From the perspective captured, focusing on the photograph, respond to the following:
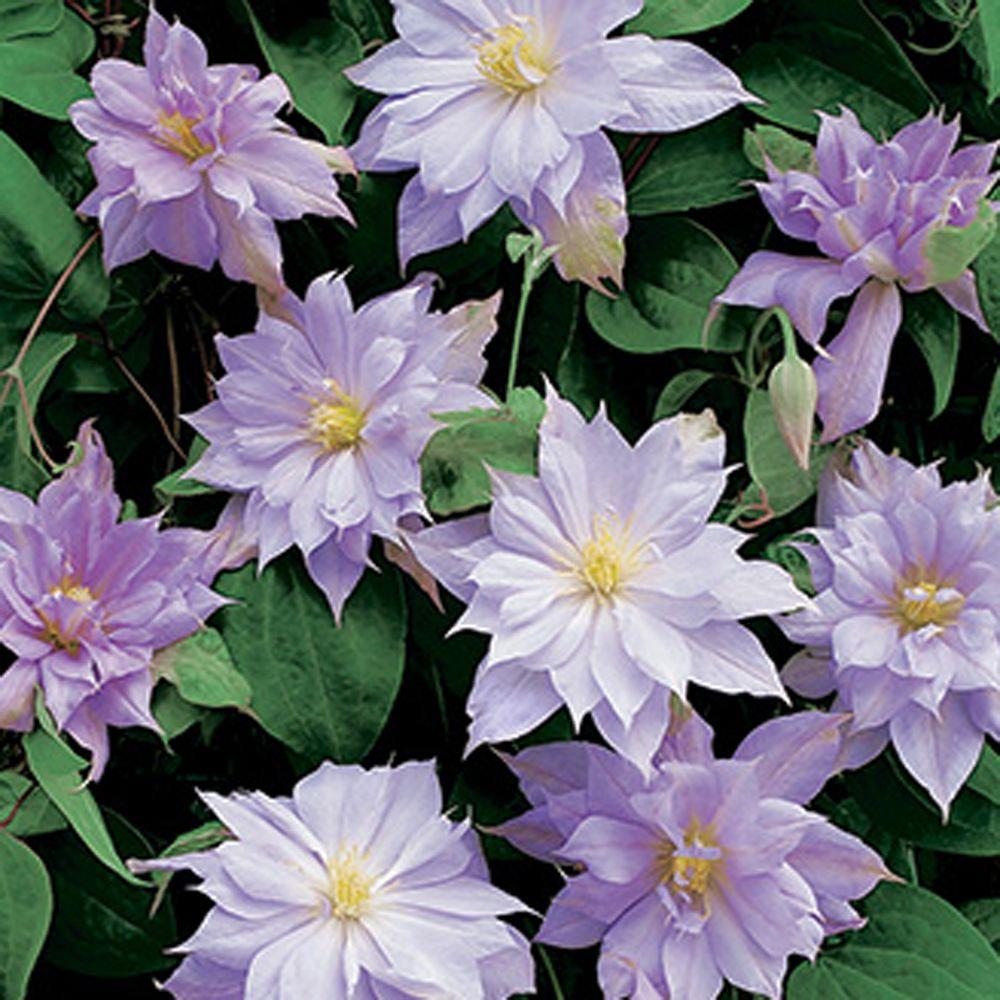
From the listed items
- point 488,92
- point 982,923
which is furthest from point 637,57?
point 982,923

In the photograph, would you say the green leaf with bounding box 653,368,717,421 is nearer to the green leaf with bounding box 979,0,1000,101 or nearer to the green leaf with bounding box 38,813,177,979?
the green leaf with bounding box 979,0,1000,101

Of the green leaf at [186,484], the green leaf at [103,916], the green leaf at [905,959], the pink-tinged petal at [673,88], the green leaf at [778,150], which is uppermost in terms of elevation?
the pink-tinged petal at [673,88]

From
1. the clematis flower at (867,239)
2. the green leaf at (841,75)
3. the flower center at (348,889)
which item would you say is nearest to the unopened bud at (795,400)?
the clematis flower at (867,239)

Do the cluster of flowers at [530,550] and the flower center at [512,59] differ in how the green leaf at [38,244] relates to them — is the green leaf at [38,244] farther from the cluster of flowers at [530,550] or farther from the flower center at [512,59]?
the flower center at [512,59]

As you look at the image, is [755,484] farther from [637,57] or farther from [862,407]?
[637,57]

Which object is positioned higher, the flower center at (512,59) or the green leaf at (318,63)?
the flower center at (512,59)

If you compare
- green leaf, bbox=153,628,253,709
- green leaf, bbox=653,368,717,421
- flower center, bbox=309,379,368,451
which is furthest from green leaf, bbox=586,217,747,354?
green leaf, bbox=153,628,253,709
